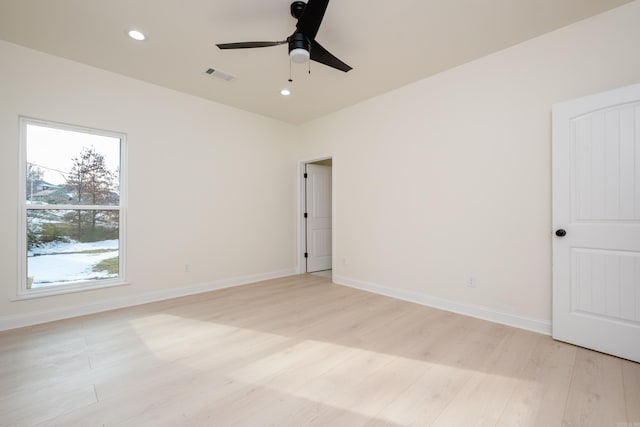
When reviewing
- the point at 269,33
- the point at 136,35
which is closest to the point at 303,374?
the point at 269,33

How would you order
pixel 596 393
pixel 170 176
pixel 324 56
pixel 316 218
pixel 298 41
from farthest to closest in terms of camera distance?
pixel 316 218, pixel 170 176, pixel 324 56, pixel 298 41, pixel 596 393

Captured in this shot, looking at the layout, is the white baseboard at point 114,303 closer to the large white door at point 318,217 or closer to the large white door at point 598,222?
the large white door at point 318,217

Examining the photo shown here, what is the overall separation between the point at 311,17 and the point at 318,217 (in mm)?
3866

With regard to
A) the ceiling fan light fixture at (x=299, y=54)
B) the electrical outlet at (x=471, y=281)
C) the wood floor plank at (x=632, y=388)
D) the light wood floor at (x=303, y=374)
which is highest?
the ceiling fan light fixture at (x=299, y=54)

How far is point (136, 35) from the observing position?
2652 mm

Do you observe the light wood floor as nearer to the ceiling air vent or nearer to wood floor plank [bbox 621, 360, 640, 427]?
wood floor plank [bbox 621, 360, 640, 427]

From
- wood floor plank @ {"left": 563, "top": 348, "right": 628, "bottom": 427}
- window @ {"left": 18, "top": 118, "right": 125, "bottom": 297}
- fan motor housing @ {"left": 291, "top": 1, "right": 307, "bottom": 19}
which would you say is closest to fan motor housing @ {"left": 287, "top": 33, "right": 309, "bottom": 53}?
fan motor housing @ {"left": 291, "top": 1, "right": 307, "bottom": 19}

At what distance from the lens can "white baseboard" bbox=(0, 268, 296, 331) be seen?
9.27 ft

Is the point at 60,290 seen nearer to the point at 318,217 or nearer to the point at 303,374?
the point at 303,374

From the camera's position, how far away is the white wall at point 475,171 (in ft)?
8.30

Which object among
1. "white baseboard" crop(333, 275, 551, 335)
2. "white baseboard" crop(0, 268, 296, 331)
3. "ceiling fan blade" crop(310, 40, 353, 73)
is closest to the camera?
"ceiling fan blade" crop(310, 40, 353, 73)

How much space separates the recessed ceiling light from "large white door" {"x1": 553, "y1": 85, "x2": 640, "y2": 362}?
3887 mm

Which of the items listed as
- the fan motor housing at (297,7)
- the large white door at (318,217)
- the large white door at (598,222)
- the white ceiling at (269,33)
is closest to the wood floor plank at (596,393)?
the large white door at (598,222)

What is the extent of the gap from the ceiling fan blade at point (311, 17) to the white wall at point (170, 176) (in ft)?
8.35
